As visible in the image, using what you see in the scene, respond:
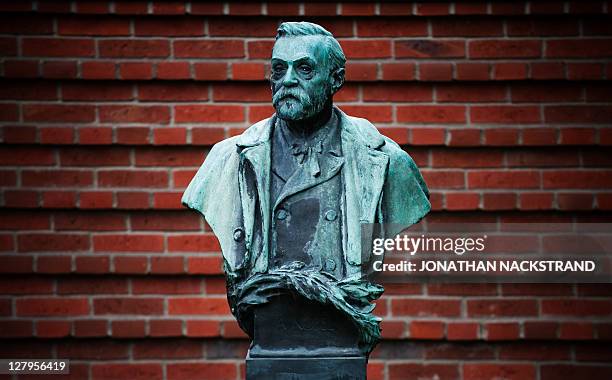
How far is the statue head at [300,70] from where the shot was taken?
12.3 ft

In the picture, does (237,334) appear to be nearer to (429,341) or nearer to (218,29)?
(429,341)

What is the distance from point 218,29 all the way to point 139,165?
79cm

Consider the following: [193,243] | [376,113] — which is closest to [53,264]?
[193,243]

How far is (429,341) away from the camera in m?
5.37

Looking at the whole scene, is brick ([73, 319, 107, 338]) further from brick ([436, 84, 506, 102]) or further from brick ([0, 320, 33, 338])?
brick ([436, 84, 506, 102])

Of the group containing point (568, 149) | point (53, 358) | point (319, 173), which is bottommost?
point (53, 358)

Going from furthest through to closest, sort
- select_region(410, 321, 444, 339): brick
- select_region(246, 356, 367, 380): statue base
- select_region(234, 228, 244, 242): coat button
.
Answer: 1. select_region(410, 321, 444, 339): brick
2. select_region(234, 228, 244, 242): coat button
3. select_region(246, 356, 367, 380): statue base

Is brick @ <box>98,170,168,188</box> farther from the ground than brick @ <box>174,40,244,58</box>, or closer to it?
closer to it

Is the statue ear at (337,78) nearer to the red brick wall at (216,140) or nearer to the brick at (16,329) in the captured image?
the red brick wall at (216,140)

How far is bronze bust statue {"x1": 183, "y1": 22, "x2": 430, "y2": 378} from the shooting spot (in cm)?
373

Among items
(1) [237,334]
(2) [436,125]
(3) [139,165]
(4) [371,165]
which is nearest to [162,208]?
(3) [139,165]

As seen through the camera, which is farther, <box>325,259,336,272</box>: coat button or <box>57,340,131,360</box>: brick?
<box>57,340,131,360</box>: brick

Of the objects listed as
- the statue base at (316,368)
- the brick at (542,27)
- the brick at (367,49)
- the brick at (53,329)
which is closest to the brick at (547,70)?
the brick at (542,27)

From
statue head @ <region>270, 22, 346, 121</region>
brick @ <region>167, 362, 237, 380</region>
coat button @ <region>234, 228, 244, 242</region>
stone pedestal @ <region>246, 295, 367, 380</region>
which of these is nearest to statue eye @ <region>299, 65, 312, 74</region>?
statue head @ <region>270, 22, 346, 121</region>
